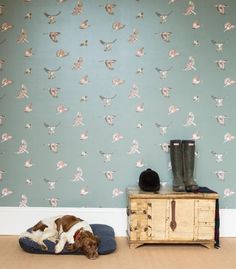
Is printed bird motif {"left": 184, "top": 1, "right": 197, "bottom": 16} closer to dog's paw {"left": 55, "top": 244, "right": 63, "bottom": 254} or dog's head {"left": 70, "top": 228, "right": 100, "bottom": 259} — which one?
dog's head {"left": 70, "top": 228, "right": 100, "bottom": 259}

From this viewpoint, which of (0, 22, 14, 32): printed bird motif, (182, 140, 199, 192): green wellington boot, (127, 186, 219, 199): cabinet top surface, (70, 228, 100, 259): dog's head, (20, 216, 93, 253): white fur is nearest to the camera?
(70, 228, 100, 259): dog's head

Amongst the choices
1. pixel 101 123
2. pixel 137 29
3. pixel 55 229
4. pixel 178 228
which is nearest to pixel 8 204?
pixel 55 229

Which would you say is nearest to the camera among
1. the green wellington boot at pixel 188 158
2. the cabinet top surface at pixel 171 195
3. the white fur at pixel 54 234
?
the white fur at pixel 54 234

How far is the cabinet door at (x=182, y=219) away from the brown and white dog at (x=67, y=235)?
25.5 inches

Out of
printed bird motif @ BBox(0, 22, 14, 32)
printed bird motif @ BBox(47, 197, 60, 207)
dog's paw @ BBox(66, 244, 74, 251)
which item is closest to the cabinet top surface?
dog's paw @ BBox(66, 244, 74, 251)

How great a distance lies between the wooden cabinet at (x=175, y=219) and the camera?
9.94 ft

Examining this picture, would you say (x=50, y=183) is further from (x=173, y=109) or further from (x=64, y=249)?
(x=173, y=109)

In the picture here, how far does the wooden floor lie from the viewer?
2.64 m

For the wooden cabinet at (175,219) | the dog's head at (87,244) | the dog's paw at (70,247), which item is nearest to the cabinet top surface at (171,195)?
the wooden cabinet at (175,219)

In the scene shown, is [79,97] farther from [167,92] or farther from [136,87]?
[167,92]

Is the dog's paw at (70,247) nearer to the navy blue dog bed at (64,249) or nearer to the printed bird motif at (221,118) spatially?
the navy blue dog bed at (64,249)

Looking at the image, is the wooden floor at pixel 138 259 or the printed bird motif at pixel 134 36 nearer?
the wooden floor at pixel 138 259

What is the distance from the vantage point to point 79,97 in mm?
3357

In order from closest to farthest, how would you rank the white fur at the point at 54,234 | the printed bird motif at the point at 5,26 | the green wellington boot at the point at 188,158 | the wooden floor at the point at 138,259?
the wooden floor at the point at 138,259, the white fur at the point at 54,234, the green wellington boot at the point at 188,158, the printed bird motif at the point at 5,26
